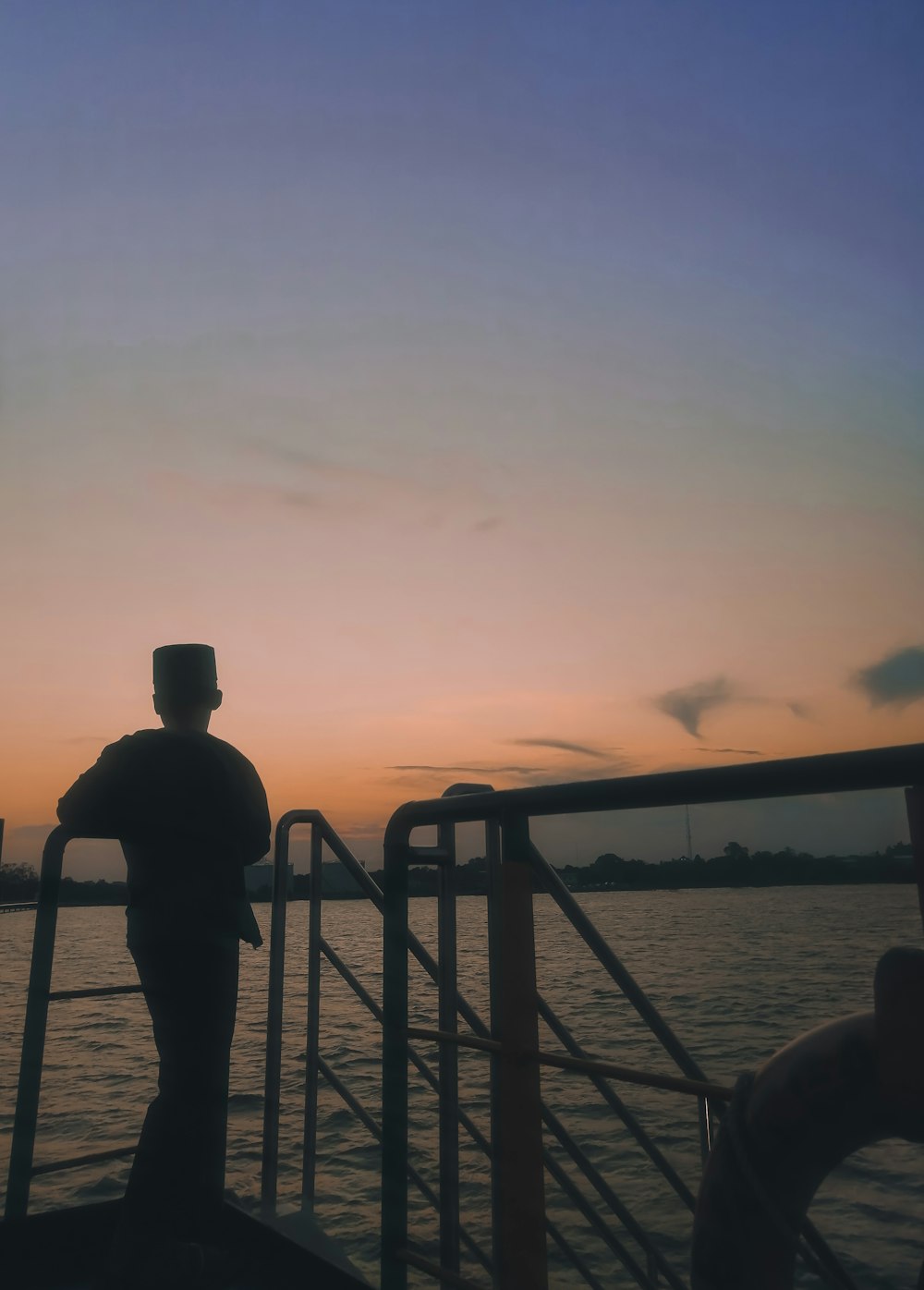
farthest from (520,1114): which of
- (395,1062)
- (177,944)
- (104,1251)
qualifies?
(104,1251)

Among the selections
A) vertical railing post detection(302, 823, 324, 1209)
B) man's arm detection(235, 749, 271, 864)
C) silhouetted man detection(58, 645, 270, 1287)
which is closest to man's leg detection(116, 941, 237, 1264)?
silhouetted man detection(58, 645, 270, 1287)

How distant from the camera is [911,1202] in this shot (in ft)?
43.1

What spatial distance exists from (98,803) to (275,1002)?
1116 mm

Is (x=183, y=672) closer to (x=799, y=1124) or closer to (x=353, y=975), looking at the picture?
(x=353, y=975)

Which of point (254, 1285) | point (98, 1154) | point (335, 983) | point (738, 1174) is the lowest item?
point (335, 983)

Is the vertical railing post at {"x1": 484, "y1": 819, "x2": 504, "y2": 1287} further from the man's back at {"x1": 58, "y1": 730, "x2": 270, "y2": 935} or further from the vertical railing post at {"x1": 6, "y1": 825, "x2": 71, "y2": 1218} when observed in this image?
the vertical railing post at {"x1": 6, "y1": 825, "x2": 71, "y2": 1218}

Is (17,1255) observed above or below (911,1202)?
above

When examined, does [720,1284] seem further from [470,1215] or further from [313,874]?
[470,1215]

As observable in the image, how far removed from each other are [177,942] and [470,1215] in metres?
10.9

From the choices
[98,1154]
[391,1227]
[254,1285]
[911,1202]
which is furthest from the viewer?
[911,1202]

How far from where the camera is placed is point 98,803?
2.03m

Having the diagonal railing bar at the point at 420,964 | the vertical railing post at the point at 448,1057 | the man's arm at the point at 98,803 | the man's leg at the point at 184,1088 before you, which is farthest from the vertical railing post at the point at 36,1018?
the vertical railing post at the point at 448,1057

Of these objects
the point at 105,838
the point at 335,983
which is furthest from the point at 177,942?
the point at 335,983

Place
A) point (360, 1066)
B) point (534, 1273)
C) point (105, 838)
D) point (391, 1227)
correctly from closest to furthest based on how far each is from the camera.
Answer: point (534, 1273)
point (391, 1227)
point (105, 838)
point (360, 1066)
